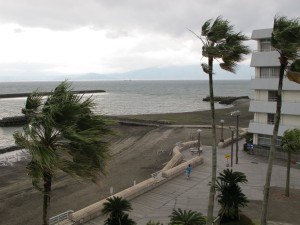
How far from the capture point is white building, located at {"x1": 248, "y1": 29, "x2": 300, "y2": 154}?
32291mm

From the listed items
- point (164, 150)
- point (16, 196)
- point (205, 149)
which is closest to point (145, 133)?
point (164, 150)

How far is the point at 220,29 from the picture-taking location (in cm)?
1399

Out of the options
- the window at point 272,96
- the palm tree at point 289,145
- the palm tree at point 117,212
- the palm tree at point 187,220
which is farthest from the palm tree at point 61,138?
the window at point 272,96

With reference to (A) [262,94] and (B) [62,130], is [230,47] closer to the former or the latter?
(B) [62,130]

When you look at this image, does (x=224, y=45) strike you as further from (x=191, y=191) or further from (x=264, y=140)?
(x=264, y=140)

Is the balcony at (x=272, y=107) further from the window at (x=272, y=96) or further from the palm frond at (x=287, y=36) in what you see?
the palm frond at (x=287, y=36)

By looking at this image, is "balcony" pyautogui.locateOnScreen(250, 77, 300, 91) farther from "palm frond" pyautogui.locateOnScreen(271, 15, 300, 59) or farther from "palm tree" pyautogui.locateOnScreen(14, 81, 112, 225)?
"palm tree" pyautogui.locateOnScreen(14, 81, 112, 225)

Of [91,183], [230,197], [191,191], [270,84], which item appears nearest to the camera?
[230,197]

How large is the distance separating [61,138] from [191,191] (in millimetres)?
15573

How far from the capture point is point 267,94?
3416 centimetres

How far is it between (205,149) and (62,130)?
31174 millimetres

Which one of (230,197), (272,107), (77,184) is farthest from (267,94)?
(77,184)

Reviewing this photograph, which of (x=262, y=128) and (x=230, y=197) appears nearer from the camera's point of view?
(x=230, y=197)

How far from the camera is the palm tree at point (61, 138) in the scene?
10.0 meters
